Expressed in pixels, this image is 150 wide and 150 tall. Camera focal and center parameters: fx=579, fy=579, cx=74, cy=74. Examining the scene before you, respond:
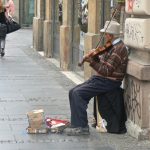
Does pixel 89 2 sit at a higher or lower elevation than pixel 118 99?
higher

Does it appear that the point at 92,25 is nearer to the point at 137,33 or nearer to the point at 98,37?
the point at 98,37

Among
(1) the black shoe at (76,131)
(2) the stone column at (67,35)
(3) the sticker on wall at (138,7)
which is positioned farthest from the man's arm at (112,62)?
(2) the stone column at (67,35)

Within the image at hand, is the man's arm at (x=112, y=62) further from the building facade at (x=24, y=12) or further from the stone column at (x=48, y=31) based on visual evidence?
the building facade at (x=24, y=12)

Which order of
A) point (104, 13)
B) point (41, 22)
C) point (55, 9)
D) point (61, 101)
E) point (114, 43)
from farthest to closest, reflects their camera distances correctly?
1. point (41, 22)
2. point (55, 9)
3. point (104, 13)
4. point (61, 101)
5. point (114, 43)

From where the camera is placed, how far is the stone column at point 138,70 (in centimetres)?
699

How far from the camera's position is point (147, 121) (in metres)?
7.14

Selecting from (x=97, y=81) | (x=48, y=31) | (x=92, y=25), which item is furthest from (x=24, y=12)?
(x=97, y=81)

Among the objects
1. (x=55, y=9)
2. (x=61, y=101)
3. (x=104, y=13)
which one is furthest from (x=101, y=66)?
(x=55, y=9)

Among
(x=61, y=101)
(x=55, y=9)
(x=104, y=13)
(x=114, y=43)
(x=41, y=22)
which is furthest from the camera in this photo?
(x=41, y=22)

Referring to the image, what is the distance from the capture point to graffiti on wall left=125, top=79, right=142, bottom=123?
7.26 metres

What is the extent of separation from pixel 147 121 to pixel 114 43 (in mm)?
1135

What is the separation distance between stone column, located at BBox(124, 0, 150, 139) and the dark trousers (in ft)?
1.03

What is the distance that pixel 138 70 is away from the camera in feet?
23.1

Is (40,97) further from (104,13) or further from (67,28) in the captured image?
(67,28)
